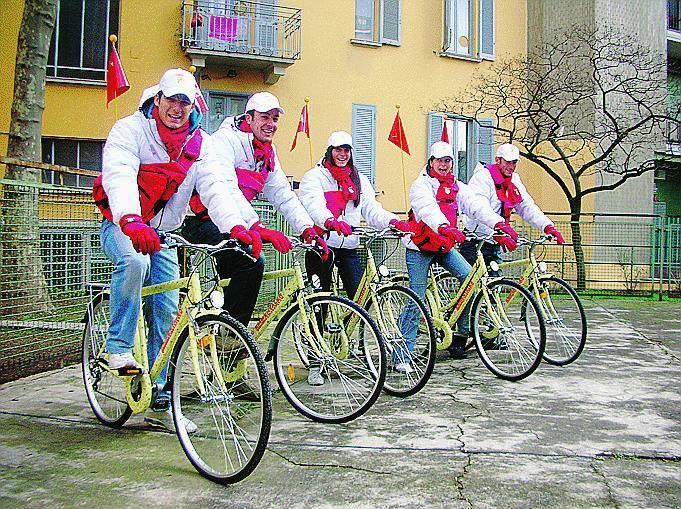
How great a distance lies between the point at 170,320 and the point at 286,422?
3.13ft

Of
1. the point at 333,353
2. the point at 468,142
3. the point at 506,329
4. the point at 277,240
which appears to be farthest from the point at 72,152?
the point at 277,240

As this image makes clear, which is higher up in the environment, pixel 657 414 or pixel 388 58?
pixel 388 58

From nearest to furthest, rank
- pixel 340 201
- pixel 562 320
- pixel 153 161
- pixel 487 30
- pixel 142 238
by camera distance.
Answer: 1. pixel 142 238
2. pixel 153 161
3. pixel 340 201
4. pixel 562 320
5. pixel 487 30

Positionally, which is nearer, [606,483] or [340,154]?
[606,483]

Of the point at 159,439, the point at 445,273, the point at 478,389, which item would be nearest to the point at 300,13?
the point at 445,273

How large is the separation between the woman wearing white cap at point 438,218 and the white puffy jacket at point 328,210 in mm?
375

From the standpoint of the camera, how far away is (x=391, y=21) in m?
19.0

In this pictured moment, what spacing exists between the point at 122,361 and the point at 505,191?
444cm

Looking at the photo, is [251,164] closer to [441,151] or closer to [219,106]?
[441,151]

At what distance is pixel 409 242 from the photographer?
663 centimetres

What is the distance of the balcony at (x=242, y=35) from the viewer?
673 inches

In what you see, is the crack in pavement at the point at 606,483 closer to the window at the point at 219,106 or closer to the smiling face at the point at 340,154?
the smiling face at the point at 340,154

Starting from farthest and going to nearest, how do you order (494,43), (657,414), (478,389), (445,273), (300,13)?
(494,43) → (300,13) → (445,273) → (478,389) → (657,414)

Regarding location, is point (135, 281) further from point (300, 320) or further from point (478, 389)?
point (478, 389)
